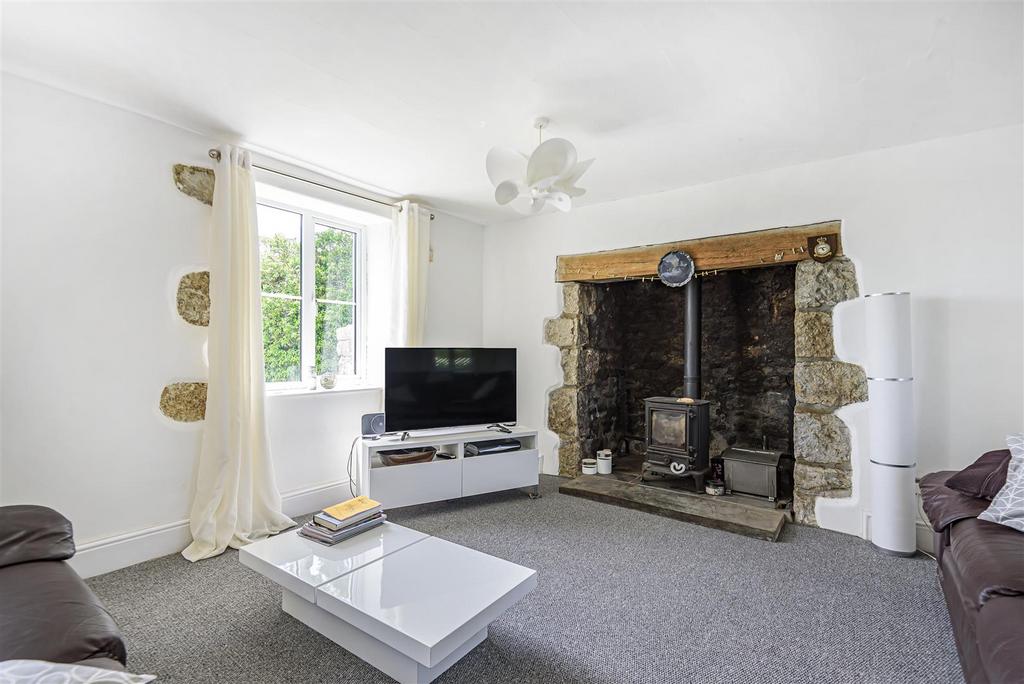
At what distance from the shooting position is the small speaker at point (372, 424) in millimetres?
3418

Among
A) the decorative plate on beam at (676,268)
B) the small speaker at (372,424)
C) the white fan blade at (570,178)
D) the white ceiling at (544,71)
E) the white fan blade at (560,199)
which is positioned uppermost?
the white ceiling at (544,71)

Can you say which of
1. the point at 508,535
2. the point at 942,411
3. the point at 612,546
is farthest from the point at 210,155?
the point at 942,411

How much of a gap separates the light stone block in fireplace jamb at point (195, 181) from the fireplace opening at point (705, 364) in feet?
10.4

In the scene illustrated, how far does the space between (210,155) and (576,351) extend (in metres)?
3.04

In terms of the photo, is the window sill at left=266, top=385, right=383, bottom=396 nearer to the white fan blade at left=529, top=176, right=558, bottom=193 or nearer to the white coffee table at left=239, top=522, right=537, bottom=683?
the white coffee table at left=239, top=522, right=537, bottom=683

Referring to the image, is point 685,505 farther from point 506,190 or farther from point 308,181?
point 308,181

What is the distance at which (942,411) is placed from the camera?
2797 millimetres

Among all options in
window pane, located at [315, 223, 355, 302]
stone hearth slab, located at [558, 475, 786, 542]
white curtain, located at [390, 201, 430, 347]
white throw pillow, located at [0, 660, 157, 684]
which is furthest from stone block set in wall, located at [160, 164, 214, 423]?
stone hearth slab, located at [558, 475, 786, 542]

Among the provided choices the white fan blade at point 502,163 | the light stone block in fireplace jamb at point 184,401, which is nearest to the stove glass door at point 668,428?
the white fan blade at point 502,163

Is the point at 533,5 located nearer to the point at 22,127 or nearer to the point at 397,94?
the point at 397,94

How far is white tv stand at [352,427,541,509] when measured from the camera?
10.6ft

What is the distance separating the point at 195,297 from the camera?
277 centimetres

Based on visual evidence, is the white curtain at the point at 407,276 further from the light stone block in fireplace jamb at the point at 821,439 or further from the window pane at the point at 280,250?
the light stone block in fireplace jamb at the point at 821,439

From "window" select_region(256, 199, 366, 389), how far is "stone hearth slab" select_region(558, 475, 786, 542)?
2155 millimetres
